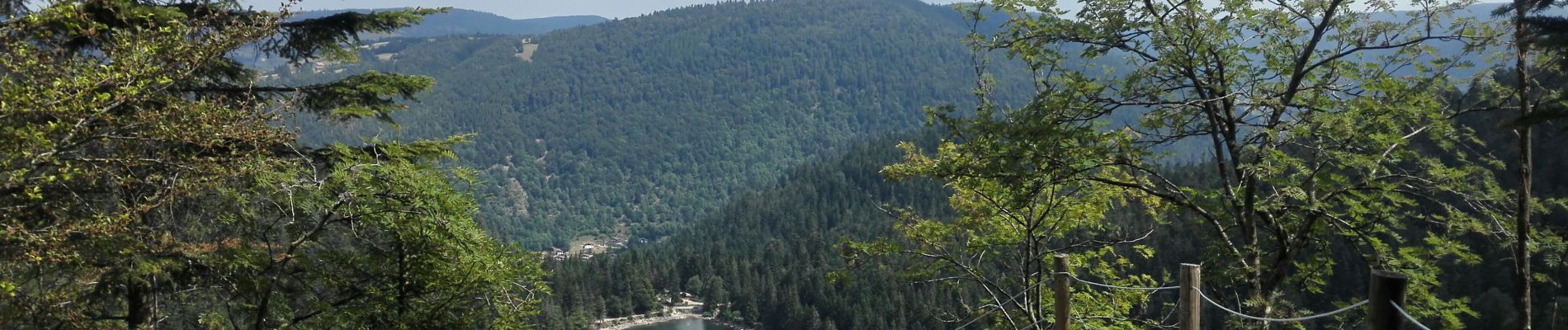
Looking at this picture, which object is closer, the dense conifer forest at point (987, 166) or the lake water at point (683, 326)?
the dense conifer forest at point (987, 166)

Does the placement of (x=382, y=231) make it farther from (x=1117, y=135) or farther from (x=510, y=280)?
(x=1117, y=135)

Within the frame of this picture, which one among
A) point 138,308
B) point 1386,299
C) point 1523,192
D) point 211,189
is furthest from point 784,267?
point 1386,299

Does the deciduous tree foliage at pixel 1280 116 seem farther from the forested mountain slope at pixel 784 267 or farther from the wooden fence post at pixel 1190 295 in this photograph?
the forested mountain slope at pixel 784 267

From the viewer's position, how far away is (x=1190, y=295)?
5.02 metres

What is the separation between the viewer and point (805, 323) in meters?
86.7

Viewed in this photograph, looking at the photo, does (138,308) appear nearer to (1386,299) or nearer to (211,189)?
(211,189)

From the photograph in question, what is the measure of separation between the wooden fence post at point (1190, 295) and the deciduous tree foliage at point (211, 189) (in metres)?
5.88

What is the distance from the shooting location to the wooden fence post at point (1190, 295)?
4.99 meters

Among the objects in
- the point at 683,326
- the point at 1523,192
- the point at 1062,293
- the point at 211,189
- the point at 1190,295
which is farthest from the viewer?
the point at 683,326

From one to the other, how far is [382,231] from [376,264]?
0.31 m

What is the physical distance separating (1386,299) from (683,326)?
358ft

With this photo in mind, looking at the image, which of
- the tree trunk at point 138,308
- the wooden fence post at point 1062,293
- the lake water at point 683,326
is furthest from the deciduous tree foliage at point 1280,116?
the lake water at point 683,326

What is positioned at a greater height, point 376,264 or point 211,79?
point 211,79

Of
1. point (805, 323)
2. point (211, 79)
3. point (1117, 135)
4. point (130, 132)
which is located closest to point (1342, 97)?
point (1117, 135)
